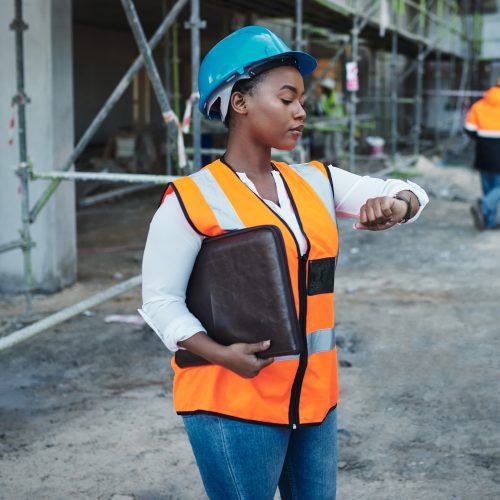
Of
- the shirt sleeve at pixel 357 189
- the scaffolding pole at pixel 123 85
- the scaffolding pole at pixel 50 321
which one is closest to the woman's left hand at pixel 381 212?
the shirt sleeve at pixel 357 189

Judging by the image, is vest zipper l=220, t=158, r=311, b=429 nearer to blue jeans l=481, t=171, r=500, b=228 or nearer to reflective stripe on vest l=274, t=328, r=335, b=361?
reflective stripe on vest l=274, t=328, r=335, b=361

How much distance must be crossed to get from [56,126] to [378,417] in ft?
12.2

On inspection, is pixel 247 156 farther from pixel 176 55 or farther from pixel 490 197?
pixel 176 55

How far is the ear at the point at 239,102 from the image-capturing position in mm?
1944

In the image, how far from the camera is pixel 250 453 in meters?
1.89

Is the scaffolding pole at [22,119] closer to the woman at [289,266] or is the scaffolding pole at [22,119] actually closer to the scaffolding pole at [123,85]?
the scaffolding pole at [123,85]

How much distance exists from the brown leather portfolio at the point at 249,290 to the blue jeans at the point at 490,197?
26.7 ft

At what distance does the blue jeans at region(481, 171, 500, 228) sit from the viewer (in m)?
9.51

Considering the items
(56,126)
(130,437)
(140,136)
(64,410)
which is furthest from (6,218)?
(140,136)

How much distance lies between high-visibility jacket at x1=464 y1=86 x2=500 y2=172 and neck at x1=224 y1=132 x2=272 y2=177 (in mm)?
7956

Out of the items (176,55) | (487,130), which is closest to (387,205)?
(487,130)

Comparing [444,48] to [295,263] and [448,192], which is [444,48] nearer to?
[448,192]

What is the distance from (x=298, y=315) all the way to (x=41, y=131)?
5.13 meters

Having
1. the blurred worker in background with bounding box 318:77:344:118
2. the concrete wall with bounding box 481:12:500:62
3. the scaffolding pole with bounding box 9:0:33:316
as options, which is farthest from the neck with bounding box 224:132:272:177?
the concrete wall with bounding box 481:12:500:62
